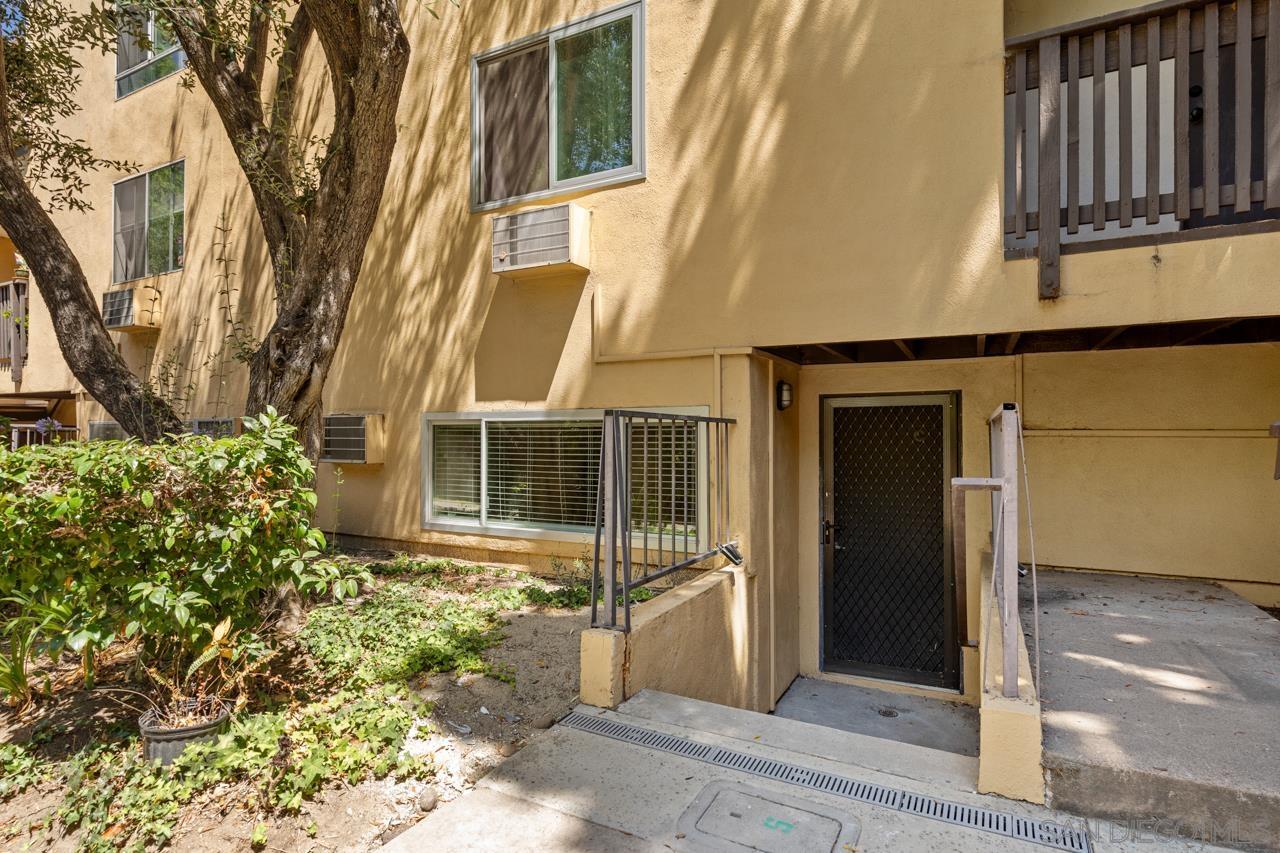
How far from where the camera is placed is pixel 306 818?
2.57m

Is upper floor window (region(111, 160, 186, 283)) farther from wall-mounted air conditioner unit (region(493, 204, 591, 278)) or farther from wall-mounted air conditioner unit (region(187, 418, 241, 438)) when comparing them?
wall-mounted air conditioner unit (region(493, 204, 591, 278))

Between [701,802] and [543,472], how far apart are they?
11.4ft

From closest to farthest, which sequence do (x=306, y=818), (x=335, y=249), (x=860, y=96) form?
(x=306, y=818) < (x=860, y=96) < (x=335, y=249)

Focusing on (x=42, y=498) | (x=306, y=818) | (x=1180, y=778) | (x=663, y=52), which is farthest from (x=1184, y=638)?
(x=42, y=498)

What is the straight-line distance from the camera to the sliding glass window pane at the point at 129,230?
8555 mm

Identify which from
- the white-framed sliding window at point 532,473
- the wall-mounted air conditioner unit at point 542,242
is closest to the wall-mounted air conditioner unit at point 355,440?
the white-framed sliding window at point 532,473

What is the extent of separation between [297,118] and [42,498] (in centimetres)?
546

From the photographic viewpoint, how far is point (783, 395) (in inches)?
202

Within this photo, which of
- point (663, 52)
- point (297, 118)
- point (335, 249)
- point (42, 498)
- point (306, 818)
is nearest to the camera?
point (306, 818)

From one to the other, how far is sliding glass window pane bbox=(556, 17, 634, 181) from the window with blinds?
2.06 metres

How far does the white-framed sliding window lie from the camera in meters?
5.09

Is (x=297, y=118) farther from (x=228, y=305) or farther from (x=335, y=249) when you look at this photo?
(x=335, y=249)

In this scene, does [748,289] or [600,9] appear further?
[600,9]

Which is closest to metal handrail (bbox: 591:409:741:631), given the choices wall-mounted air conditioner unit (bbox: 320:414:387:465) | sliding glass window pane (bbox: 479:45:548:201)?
sliding glass window pane (bbox: 479:45:548:201)
